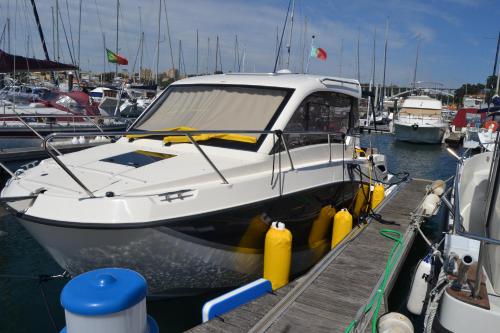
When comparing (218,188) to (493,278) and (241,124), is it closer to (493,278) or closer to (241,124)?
(241,124)

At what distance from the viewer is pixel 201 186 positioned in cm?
362

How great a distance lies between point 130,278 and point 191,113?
2.89m

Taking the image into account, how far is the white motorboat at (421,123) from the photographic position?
25.3m

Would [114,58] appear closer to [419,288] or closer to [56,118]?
[56,118]

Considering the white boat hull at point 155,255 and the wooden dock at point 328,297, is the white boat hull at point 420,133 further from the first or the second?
the white boat hull at point 155,255

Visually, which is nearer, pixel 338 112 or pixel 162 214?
pixel 162 214

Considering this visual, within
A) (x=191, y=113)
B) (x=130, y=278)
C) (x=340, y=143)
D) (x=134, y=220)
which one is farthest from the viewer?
(x=340, y=143)

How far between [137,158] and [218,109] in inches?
47.7

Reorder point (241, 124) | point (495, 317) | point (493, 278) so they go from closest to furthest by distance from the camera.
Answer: point (495, 317) < point (493, 278) < point (241, 124)

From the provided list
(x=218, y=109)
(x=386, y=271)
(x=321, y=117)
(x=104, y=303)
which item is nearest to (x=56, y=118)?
(x=218, y=109)

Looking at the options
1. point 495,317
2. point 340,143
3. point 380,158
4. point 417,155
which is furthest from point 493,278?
point 417,155

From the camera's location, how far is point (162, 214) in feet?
10.9

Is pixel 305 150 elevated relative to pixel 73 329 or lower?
elevated

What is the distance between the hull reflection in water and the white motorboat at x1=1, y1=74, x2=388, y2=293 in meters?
0.01
